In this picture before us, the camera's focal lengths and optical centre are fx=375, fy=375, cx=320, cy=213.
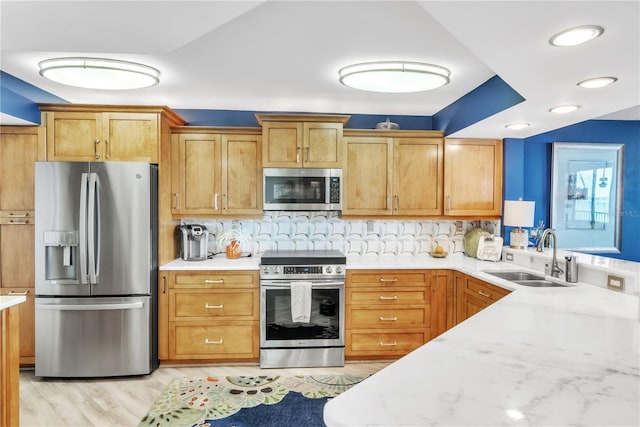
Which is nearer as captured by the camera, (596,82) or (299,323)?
(596,82)

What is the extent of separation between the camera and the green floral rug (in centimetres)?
250

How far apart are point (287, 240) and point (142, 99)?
1.97 m

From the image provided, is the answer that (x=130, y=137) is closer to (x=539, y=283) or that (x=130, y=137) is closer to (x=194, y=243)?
(x=194, y=243)

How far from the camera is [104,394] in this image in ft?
9.37

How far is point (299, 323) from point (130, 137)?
7.12 feet

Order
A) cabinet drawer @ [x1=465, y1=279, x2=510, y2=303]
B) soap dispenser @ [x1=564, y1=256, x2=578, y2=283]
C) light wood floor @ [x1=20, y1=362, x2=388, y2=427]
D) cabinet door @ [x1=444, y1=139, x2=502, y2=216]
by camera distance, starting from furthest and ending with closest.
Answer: cabinet door @ [x1=444, y1=139, x2=502, y2=216]
cabinet drawer @ [x1=465, y1=279, x2=510, y2=303]
soap dispenser @ [x1=564, y1=256, x2=578, y2=283]
light wood floor @ [x1=20, y1=362, x2=388, y2=427]

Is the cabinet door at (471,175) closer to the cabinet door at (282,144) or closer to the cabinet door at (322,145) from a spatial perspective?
the cabinet door at (322,145)

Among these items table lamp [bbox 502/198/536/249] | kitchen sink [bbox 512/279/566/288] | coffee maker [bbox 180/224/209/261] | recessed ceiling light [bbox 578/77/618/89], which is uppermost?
recessed ceiling light [bbox 578/77/618/89]

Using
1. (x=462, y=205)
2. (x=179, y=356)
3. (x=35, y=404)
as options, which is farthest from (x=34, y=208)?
(x=462, y=205)

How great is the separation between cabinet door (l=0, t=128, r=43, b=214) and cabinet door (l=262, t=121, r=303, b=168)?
1.88 meters

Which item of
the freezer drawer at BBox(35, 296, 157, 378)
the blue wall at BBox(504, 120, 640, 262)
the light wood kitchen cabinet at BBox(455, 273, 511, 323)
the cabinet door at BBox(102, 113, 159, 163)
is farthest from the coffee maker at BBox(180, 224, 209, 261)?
the blue wall at BBox(504, 120, 640, 262)

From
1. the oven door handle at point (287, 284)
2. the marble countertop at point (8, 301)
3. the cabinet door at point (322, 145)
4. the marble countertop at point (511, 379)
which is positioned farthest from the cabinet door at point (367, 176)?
the marble countertop at point (8, 301)

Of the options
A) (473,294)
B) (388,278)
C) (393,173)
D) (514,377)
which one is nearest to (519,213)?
(473,294)

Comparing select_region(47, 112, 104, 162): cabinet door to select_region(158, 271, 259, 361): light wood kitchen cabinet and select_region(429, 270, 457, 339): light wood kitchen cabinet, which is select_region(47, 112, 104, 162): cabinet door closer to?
select_region(158, 271, 259, 361): light wood kitchen cabinet
